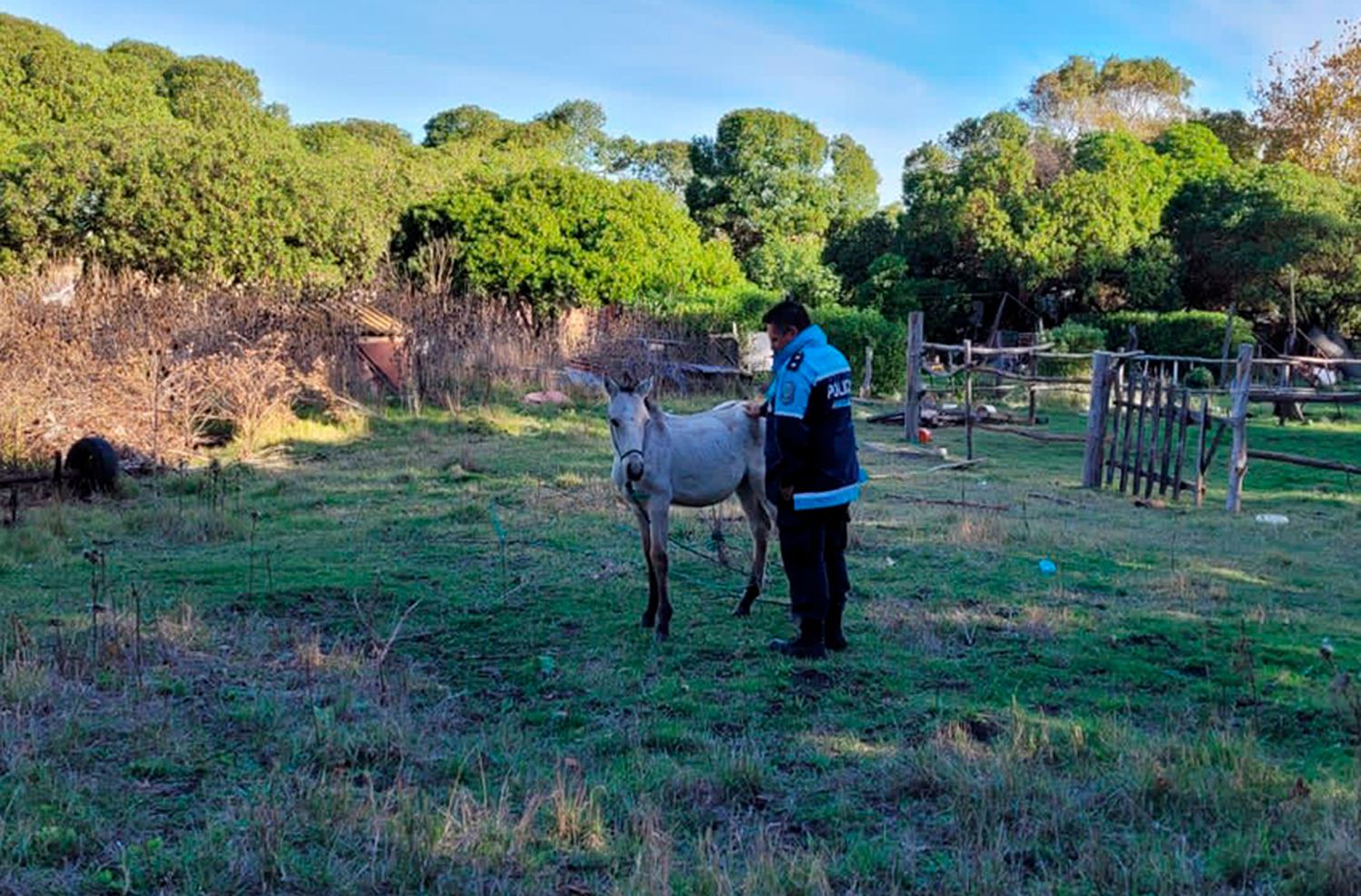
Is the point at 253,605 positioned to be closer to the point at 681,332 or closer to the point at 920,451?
the point at 920,451

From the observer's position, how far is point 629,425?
7188mm

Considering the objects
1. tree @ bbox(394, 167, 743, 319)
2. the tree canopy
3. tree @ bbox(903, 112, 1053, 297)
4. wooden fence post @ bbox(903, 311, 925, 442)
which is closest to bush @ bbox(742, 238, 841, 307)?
the tree canopy

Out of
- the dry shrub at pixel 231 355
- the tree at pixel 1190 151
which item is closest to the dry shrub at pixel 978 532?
the dry shrub at pixel 231 355

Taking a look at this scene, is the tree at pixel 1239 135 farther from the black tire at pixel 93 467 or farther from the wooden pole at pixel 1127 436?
the black tire at pixel 93 467

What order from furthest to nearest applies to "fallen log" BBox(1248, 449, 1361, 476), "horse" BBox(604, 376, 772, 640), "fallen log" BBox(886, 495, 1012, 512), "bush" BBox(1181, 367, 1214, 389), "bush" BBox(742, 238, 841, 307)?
"bush" BBox(742, 238, 841, 307) < "bush" BBox(1181, 367, 1214, 389) < "fallen log" BBox(886, 495, 1012, 512) < "fallen log" BBox(1248, 449, 1361, 476) < "horse" BBox(604, 376, 772, 640)

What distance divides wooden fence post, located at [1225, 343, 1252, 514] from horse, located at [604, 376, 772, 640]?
755cm

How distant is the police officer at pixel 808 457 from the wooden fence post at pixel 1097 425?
31.2ft

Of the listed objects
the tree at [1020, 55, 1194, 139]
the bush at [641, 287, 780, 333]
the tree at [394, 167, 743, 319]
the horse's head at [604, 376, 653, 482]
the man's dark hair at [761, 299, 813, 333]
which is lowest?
the horse's head at [604, 376, 653, 482]

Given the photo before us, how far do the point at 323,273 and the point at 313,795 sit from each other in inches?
912

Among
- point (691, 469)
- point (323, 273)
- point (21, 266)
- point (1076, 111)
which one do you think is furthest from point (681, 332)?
point (1076, 111)

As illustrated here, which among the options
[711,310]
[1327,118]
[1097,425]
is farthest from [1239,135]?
[1097,425]

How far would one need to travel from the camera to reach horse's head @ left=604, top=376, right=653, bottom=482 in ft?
23.3

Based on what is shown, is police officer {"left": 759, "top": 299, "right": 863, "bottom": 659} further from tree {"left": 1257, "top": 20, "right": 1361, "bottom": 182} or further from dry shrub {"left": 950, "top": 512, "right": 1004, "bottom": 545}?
tree {"left": 1257, "top": 20, "right": 1361, "bottom": 182}

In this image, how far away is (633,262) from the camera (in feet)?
95.3
